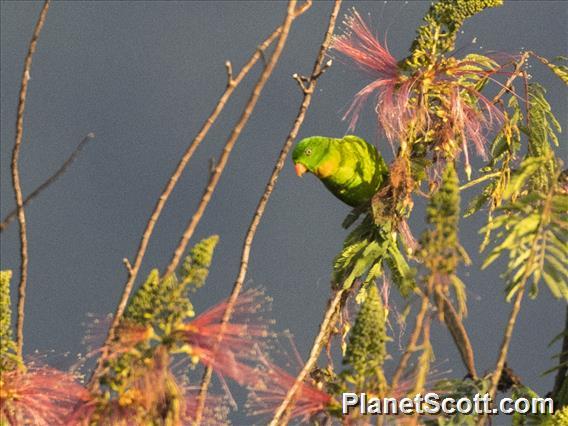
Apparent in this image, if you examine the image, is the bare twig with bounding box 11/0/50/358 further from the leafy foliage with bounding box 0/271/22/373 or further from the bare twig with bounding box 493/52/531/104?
the bare twig with bounding box 493/52/531/104

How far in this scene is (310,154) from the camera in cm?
450

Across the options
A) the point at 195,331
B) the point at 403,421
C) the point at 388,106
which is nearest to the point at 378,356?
the point at 403,421

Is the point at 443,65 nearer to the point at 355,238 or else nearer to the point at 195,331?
the point at 355,238

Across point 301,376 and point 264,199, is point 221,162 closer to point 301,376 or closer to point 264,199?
point 264,199

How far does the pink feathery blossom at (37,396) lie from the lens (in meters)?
3.22

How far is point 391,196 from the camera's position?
4449 mm

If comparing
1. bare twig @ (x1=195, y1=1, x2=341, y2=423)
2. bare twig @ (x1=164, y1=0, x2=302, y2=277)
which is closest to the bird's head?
bare twig @ (x1=195, y1=1, x2=341, y2=423)

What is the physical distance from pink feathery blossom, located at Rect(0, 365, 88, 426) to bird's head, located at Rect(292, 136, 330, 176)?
1.58m

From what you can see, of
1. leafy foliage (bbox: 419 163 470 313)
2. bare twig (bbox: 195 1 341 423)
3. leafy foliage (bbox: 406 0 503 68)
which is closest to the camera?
leafy foliage (bbox: 419 163 470 313)

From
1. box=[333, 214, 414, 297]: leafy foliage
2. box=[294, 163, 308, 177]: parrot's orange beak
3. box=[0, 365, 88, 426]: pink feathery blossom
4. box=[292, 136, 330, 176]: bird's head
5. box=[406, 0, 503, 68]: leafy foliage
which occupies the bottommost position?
box=[0, 365, 88, 426]: pink feathery blossom

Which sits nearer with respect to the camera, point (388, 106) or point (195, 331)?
point (195, 331)

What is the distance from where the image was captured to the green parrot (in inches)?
176

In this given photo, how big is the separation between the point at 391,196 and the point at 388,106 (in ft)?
1.23

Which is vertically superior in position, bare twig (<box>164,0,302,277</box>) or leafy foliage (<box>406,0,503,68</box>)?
leafy foliage (<box>406,0,503,68</box>)
